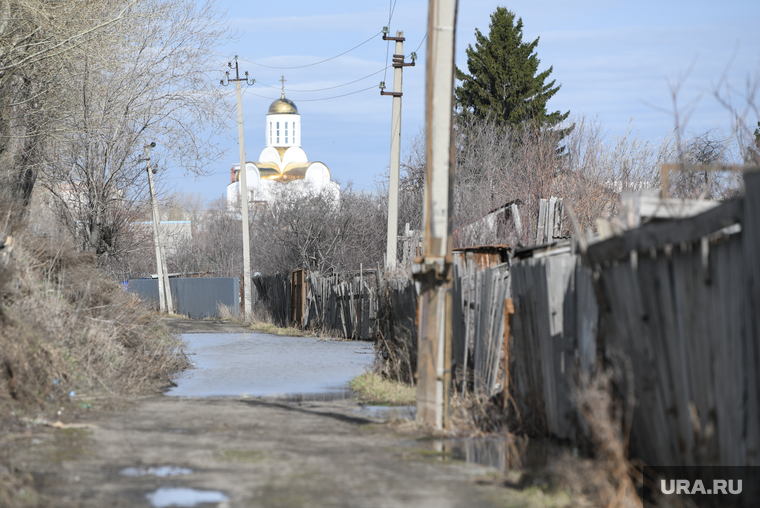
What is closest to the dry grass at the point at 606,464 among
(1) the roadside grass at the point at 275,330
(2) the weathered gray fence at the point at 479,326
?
(2) the weathered gray fence at the point at 479,326

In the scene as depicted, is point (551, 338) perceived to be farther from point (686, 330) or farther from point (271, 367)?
point (271, 367)

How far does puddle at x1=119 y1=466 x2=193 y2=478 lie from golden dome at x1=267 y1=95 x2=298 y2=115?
→ 115893mm

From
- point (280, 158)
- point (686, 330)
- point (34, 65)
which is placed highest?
point (280, 158)

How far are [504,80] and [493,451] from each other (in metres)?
35.0

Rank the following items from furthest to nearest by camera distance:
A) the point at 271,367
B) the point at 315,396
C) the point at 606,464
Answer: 1. the point at 271,367
2. the point at 315,396
3. the point at 606,464

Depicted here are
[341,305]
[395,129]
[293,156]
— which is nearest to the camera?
[395,129]

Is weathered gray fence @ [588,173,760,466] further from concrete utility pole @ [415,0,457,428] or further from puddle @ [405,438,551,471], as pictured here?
concrete utility pole @ [415,0,457,428]

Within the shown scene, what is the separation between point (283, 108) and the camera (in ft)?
390

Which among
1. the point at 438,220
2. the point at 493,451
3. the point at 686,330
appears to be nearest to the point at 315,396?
the point at 438,220

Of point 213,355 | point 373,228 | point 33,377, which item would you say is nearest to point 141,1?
point 213,355

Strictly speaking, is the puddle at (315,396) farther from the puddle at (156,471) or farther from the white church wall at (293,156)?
the white church wall at (293,156)

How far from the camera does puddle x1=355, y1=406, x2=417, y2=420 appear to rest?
8.42 metres

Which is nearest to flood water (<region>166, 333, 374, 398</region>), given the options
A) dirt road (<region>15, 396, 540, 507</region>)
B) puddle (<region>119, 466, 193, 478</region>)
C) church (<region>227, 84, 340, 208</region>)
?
dirt road (<region>15, 396, 540, 507</region>)

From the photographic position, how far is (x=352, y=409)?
360 inches
